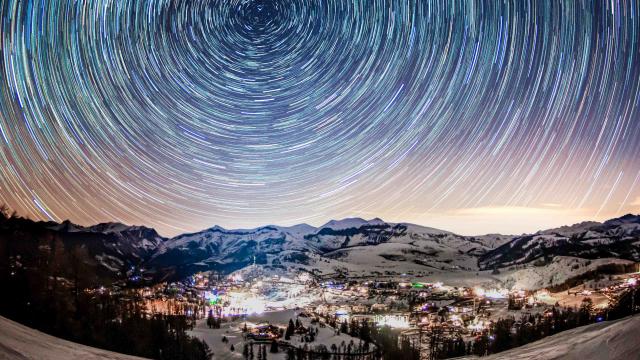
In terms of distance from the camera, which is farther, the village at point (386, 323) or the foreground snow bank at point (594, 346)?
the village at point (386, 323)

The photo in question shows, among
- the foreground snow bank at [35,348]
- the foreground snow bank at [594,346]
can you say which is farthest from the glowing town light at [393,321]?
the foreground snow bank at [35,348]

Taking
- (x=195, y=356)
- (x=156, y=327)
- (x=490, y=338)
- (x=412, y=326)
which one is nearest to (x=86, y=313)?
(x=156, y=327)

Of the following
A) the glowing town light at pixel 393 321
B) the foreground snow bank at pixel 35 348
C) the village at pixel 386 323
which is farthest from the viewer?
the glowing town light at pixel 393 321

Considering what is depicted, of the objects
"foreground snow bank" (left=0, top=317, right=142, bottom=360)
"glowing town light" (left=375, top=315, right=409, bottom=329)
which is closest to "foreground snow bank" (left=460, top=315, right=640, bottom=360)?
"foreground snow bank" (left=0, top=317, right=142, bottom=360)

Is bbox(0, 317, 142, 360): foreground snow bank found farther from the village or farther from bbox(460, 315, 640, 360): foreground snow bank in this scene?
the village

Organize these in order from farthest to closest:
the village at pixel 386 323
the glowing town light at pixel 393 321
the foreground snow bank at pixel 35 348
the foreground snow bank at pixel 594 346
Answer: the glowing town light at pixel 393 321 → the village at pixel 386 323 → the foreground snow bank at pixel 35 348 → the foreground snow bank at pixel 594 346

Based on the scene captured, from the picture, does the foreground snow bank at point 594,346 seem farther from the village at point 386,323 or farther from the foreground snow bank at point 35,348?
the village at point 386,323
